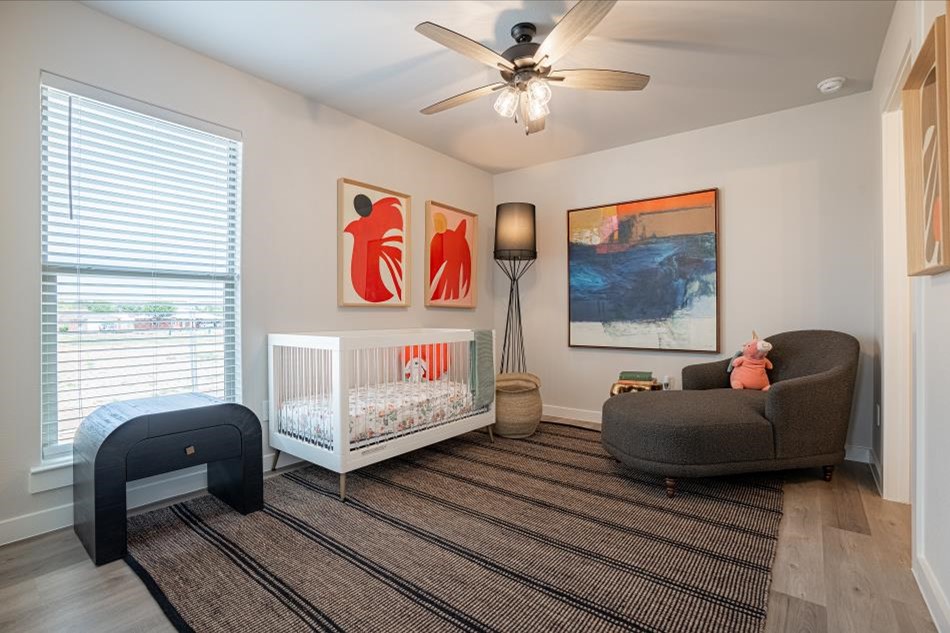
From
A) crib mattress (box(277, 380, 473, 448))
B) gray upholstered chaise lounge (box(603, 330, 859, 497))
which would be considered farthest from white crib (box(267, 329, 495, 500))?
gray upholstered chaise lounge (box(603, 330, 859, 497))

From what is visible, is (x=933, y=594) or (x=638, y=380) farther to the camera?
(x=638, y=380)

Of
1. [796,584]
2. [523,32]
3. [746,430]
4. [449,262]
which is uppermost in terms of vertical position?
[523,32]

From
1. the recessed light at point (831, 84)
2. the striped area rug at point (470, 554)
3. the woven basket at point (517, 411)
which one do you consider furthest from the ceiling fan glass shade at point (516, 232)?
the recessed light at point (831, 84)

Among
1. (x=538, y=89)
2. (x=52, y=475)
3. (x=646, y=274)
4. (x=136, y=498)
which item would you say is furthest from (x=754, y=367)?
(x=52, y=475)

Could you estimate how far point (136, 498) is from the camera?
2.19 m

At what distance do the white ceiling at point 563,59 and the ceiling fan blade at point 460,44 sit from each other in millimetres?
243

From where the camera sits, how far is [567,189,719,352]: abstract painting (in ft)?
11.1

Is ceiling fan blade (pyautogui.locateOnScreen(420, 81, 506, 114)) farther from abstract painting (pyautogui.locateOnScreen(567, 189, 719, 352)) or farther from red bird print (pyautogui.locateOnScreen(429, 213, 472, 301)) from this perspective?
abstract painting (pyautogui.locateOnScreen(567, 189, 719, 352))

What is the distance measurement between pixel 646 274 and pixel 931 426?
2.27 meters

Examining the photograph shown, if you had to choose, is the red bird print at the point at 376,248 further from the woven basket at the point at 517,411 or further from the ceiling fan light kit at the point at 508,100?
the ceiling fan light kit at the point at 508,100

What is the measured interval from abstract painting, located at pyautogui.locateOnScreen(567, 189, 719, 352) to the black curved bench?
2774mm

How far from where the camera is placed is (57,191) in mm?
1971

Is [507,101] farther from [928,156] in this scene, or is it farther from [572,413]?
[572,413]

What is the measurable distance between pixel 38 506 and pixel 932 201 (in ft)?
11.7
